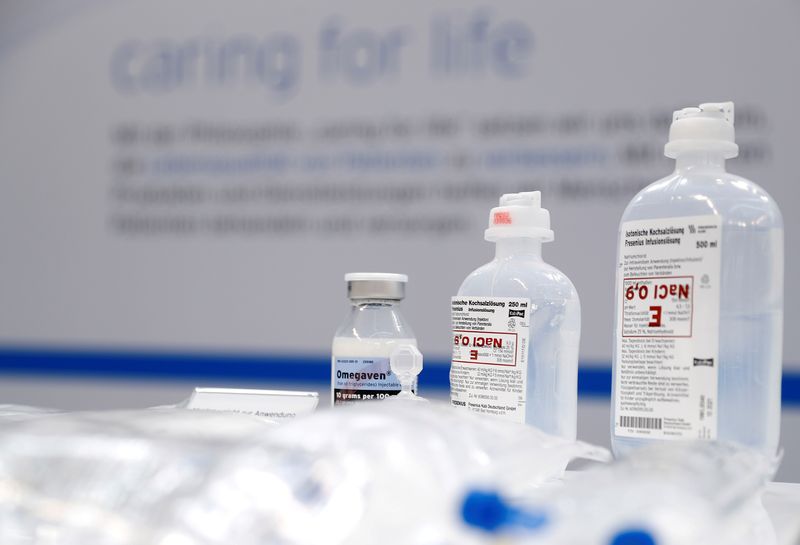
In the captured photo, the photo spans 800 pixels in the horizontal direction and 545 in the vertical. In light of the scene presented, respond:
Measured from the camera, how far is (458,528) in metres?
0.37

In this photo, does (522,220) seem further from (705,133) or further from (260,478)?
(260,478)

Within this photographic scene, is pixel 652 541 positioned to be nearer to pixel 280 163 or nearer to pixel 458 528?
pixel 458 528

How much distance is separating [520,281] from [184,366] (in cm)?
203

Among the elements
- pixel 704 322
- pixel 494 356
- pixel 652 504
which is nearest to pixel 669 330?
pixel 704 322

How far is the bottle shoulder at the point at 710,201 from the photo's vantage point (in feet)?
2.08

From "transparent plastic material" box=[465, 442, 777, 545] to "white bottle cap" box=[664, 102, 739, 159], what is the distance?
0.25 m

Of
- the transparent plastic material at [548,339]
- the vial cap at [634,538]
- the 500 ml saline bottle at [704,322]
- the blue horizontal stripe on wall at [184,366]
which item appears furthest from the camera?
the blue horizontal stripe on wall at [184,366]

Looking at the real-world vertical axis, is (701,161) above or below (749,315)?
above

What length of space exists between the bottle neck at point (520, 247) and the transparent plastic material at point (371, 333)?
0.12 m

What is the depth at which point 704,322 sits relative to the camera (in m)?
0.62

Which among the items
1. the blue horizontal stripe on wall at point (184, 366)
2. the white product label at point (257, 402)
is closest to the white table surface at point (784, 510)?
the white product label at point (257, 402)

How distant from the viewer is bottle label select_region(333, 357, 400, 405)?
0.76 meters

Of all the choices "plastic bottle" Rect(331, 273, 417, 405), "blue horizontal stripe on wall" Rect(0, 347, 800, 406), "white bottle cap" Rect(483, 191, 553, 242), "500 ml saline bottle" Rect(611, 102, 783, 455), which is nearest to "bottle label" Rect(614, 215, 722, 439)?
"500 ml saline bottle" Rect(611, 102, 783, 455)

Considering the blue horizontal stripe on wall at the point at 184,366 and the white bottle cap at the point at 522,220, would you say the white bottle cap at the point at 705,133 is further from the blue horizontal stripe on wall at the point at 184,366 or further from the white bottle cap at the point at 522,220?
the blue horizontal stripe on wall at the point at 184,366
